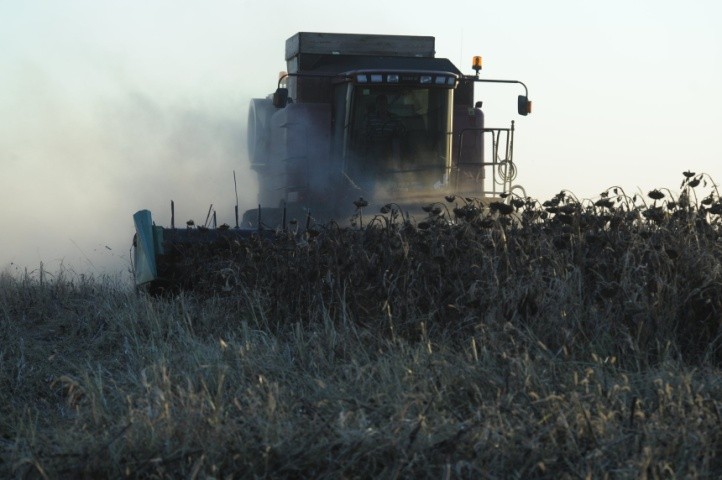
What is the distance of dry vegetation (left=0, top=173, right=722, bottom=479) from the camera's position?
3.65 m

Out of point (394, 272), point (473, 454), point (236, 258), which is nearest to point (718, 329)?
point (394, 272)

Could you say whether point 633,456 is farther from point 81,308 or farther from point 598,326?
point 81,308

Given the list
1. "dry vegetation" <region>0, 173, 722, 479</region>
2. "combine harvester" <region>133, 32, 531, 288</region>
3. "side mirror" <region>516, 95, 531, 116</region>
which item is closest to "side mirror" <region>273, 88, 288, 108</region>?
"combine harvester" <region>133, 32, 531, 288</region>

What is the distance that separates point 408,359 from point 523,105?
32.5ft

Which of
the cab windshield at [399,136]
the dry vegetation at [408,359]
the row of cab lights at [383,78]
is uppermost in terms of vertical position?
the row of cab lights at [383,78]

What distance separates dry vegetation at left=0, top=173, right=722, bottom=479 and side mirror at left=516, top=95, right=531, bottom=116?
21.8 ft

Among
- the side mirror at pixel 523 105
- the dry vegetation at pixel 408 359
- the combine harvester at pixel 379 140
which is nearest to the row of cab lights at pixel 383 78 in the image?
the combine harvester at pixel 379 140

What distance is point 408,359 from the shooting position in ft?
16.3

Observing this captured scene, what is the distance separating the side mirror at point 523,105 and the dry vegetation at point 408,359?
6.66 metres

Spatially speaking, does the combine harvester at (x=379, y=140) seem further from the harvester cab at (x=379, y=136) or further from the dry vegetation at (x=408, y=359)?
the dry vegetation at (x=408, y=359)

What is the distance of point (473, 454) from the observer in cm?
364

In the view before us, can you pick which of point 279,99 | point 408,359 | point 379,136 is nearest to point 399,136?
point 379,136

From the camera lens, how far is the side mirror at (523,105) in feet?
47.3

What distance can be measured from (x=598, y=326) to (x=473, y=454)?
1913 millimetres
